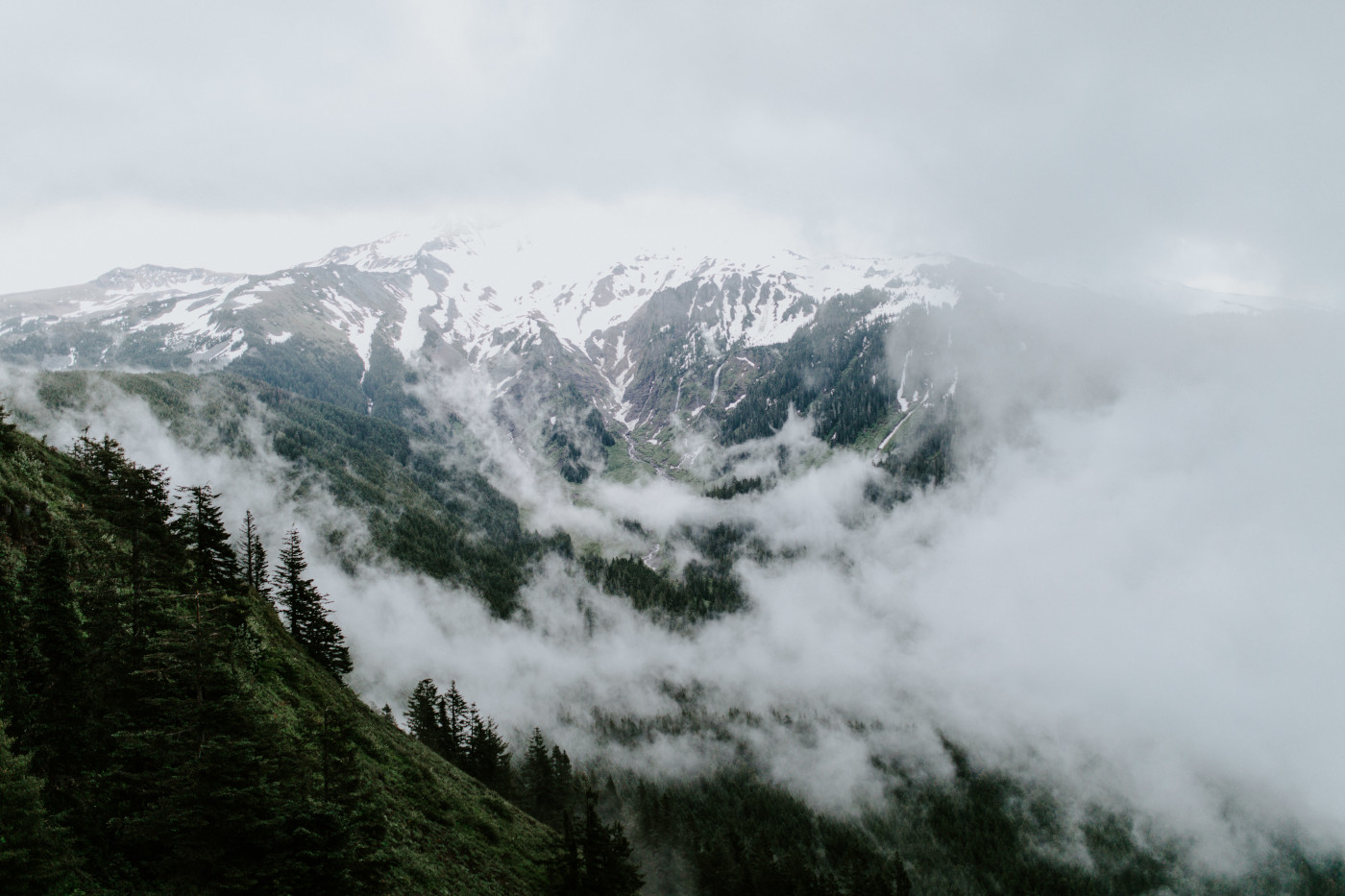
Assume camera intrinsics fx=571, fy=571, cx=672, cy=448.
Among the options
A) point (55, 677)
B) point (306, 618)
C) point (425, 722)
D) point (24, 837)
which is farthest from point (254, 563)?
point (24, 837)

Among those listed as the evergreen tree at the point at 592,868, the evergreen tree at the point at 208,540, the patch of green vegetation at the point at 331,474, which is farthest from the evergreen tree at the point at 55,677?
the patch of green vegetation at the point at 331,474

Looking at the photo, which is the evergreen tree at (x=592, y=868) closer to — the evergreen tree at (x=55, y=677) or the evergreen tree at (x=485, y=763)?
the evergreen tree at (x=55, y=677)

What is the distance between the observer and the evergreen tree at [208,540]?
150 ft

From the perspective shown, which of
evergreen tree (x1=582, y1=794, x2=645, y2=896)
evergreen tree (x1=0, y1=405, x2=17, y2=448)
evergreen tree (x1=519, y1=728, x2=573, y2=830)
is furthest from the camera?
evergreen tree (x1=519, y1=728, x2=573, y2=830)

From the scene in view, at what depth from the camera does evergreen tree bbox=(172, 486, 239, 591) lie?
45.7 metres

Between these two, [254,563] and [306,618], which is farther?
[306,618]

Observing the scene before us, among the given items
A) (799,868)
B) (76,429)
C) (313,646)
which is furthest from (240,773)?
(76,429)

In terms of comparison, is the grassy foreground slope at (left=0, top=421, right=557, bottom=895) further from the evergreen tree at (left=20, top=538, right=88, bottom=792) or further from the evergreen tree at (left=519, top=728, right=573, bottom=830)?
the evergreen tree at (left=519, top=728, right=573, bottom=830)

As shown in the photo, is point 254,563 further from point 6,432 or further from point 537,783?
point 537,783

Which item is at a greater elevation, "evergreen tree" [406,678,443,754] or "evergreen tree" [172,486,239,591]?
"evergreen tree" [172,486,239,591]

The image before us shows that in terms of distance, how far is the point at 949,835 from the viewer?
162 metres

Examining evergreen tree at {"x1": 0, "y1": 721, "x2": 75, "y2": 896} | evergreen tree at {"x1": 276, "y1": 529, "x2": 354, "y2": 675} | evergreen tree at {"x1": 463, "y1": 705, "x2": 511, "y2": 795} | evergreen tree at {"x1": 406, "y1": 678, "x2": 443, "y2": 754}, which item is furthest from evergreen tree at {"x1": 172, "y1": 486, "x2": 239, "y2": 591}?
evergreen tree at {"x1": 463, "y1": 705, "x2": 511, "y2": 795}

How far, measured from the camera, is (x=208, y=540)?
157 feet

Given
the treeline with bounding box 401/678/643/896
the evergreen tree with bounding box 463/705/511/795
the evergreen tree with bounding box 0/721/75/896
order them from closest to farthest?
the evergreen tree with bounding box 0/721/75/896 < the treeline with bounding box 401/678/643/896 < the evergreen tree with bounding box 463/705/511/795
